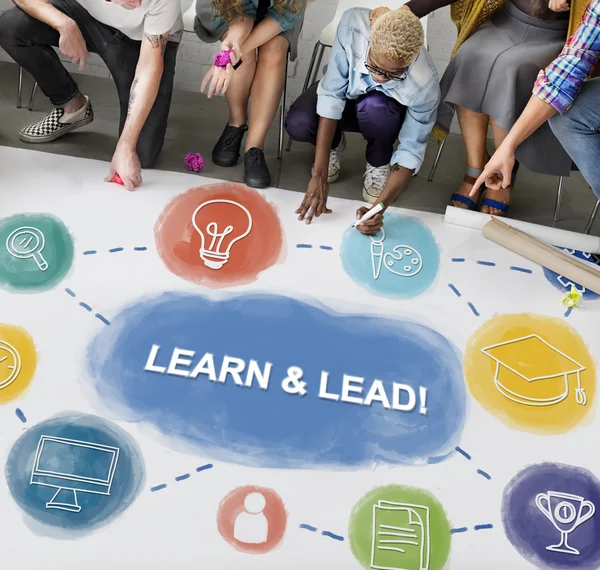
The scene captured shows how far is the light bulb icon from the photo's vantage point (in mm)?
2064

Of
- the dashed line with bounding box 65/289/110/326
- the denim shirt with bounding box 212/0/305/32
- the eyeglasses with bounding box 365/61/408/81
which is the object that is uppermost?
the eyeglasses with bounding box 365/61/408/81

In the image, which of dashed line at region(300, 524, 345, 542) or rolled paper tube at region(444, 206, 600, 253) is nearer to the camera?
dashed line at region(300, 524, 345, 542)

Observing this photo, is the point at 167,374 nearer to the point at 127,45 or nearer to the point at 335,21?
the point at 127,45

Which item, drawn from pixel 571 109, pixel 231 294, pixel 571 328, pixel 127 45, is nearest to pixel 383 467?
pixel 231 294

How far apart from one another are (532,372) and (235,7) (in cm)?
152

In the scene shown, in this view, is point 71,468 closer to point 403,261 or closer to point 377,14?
point 403,261

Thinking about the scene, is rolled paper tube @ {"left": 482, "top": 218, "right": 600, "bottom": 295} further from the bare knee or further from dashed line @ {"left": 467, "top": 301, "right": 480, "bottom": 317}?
the bare knee

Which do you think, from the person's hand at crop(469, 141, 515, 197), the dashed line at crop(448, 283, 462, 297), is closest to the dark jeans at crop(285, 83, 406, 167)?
the person's hand at crop(469, 141, 515, 197)

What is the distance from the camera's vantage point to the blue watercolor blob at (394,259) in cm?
208

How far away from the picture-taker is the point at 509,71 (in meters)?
2.24

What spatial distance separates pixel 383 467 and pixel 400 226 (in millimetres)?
899

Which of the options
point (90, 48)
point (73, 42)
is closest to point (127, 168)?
point (73, 42)

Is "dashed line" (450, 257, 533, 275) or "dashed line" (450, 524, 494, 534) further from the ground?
"dashed line" (450, 257, 533, 275)

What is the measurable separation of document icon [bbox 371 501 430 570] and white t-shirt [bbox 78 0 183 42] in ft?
5.45
